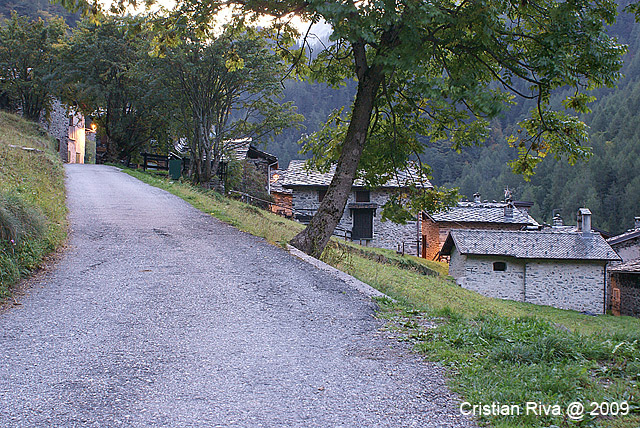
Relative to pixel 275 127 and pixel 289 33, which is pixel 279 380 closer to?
pixel 289 33

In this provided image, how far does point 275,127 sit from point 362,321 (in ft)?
71.4

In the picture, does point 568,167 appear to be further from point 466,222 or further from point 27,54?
point 27,54

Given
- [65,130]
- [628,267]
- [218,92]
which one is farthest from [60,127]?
[628,267]

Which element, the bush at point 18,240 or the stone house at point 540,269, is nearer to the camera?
the bush at point 18,240

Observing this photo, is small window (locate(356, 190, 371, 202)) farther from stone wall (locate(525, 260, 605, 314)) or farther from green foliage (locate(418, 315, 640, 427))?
green foliage (locate(418, 315, 640, 427))

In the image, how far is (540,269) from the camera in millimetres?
27781

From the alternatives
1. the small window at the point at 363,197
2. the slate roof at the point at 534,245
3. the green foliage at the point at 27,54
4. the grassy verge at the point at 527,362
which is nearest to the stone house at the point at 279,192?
the small window at the point at 363,197

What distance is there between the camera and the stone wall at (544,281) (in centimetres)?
2759

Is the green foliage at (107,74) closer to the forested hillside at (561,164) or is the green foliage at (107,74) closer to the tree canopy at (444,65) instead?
the tree canopy at (444,65)

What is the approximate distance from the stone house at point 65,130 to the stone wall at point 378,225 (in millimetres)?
19311

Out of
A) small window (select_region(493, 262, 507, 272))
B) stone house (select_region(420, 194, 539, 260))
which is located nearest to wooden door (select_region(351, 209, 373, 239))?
stone house (select_region(420, 194, 539, 260))

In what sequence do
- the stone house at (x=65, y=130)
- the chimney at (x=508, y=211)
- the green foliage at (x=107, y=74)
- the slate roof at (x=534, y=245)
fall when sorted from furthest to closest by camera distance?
1. the stone house at (x=65, y=130)
2. the chimney at (x=508, y=211)
3. the green foliage at (x=107, y=74)
4. the slate roof at (x=534, y=245)

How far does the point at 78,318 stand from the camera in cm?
559

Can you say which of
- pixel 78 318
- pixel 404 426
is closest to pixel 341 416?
pixel 404 426
